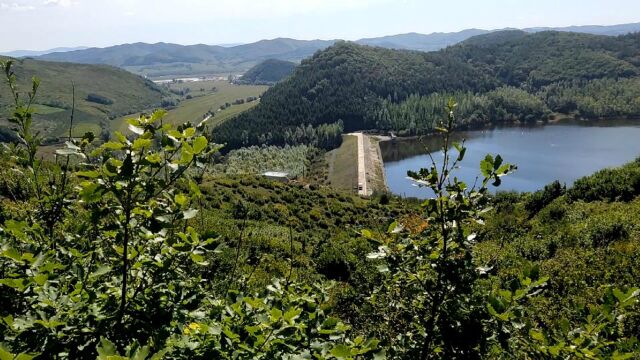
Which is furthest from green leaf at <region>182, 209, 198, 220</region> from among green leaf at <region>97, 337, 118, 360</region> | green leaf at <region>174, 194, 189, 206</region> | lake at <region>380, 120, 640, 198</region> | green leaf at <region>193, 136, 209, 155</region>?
lake at <region>380, 120, 640, 198</region>

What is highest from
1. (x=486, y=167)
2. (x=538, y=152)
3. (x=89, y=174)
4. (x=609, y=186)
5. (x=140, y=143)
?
(x=140, y=143)

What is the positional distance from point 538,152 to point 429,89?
255 feet

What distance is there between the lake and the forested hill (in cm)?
1326

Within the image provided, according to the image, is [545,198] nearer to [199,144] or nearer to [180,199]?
[180,199]

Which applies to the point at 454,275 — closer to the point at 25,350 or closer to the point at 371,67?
the point at 25,350

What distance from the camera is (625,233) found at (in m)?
13.2

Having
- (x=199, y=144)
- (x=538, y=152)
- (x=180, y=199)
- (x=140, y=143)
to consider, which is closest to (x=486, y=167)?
(x=199, y=144)

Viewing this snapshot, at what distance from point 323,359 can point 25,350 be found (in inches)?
57.4

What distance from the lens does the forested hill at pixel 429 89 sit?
14100cm

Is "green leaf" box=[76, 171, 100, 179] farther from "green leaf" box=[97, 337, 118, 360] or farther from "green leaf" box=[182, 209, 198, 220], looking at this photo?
"green leaf" box=[97, 337, 118, 360]

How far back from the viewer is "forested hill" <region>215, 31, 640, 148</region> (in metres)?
141

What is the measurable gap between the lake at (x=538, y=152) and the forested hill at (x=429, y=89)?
13.3 m

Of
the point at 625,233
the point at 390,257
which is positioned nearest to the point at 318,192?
the point at 625,233

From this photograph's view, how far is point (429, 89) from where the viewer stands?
17488 cm
